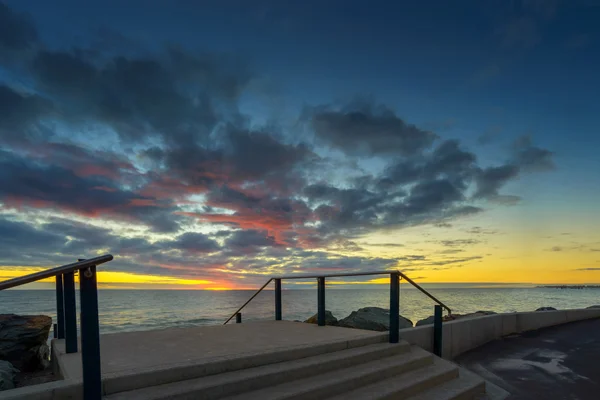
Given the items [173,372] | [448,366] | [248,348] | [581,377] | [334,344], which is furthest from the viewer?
[581,377]

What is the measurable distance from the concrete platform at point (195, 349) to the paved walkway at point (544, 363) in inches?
95.6

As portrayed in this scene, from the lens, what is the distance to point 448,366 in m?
6.04

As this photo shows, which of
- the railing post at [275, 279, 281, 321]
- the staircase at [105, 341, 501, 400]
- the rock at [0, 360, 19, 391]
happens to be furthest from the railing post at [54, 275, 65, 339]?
the railing post at [275, 279, 281, 321]

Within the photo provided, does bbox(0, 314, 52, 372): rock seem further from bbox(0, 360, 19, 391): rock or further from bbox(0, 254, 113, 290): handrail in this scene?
bbox(0, 254, 113, 290): handrail

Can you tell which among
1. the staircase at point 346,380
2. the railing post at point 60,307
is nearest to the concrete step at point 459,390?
the staircase at point 346,380

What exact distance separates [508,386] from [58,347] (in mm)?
6937

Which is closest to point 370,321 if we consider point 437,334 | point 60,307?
point 437,334

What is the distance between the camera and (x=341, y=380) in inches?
184

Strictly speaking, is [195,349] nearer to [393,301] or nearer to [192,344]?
[192,344]

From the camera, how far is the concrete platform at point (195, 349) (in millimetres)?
3947

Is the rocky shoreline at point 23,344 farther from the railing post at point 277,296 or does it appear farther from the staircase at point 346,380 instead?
the railing post at point 277,296

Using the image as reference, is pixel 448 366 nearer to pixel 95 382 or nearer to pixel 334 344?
pixel 334 344

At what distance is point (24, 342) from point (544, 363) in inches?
379

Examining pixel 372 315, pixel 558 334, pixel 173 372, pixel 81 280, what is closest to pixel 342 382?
pixel 173 372
